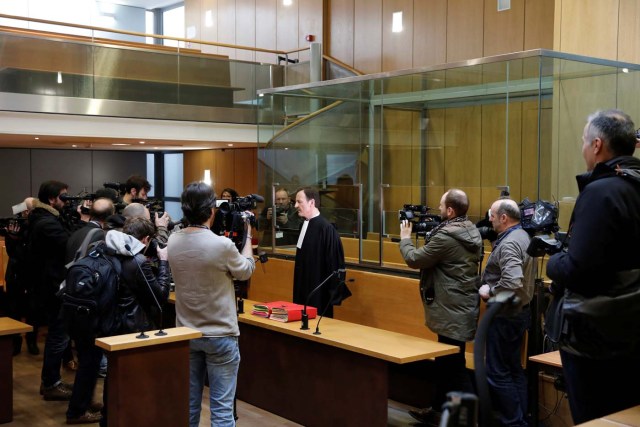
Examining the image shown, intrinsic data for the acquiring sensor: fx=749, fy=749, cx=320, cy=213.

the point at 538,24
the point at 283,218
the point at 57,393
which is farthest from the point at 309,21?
the point at 57,393

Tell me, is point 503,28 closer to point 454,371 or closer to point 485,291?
point 485,291

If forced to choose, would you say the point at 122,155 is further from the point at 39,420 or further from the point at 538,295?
the point at 538,295

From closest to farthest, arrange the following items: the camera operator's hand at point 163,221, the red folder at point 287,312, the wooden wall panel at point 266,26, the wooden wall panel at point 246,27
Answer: the red folder at point 287,312
the camera operator's hand at point 163,221
the wooden wall panel at point 266,26
the wooden wall panel at point 246,27

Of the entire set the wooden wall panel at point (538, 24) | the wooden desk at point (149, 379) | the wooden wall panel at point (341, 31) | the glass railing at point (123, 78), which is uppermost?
the wooden wall panel at point (341, 31)

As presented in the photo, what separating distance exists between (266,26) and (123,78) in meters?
4.56

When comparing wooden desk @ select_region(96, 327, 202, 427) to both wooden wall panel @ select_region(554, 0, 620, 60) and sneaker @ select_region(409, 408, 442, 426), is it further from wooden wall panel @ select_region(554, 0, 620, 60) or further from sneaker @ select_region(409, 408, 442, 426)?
wooden wall panel @ select_region(554, 0, 620, 60)

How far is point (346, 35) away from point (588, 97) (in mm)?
6479

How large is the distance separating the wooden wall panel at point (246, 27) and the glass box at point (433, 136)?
668 cm

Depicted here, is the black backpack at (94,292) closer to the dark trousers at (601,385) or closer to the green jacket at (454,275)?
the green jacket at (454,275)

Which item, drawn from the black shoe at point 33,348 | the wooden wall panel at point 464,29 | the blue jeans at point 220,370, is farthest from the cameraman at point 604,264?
the wooden wall panel at point 464,29

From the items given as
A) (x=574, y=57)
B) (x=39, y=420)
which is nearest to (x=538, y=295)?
(x=574, y=57)

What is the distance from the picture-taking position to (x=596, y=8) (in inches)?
269

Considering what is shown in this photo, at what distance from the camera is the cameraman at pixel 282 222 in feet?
23.2

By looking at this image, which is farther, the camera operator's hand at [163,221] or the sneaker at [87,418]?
the camera operator's hand at [163,221]
